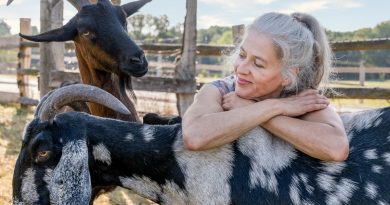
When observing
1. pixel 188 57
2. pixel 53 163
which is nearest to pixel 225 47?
pixel 188 57

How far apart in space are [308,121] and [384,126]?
386 mm

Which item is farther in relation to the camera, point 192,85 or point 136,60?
point 192,85

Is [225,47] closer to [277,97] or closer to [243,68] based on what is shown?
[277,97]

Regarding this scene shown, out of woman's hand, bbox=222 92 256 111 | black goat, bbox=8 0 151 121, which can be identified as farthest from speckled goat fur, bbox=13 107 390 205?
black goat, bbox=8 0 151 121

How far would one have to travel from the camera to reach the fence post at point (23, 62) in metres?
12.0

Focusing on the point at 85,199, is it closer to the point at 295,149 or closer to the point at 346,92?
the point at 295,149

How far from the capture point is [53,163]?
2.27 meters

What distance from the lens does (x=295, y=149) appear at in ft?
7.61

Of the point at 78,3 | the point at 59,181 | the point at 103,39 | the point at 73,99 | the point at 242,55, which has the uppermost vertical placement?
Result: the point at 78,3

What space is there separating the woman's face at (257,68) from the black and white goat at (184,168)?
215 mm

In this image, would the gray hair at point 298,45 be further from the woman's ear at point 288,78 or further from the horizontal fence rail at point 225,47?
the horizontal fence rail at point 225,47

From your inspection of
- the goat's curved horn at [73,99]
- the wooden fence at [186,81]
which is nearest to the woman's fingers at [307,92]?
the goat's curved horn at [73,99]

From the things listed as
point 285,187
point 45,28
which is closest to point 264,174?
point 285,187

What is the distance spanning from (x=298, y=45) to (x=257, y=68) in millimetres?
213
